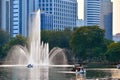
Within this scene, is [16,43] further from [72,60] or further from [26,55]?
[26,55]

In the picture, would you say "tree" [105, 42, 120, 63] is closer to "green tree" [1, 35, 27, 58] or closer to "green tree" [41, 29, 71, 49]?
"green tree" [41, 29, 71, 49]

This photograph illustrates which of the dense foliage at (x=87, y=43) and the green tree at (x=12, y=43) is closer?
the dense foliage at (x=87, y=43)

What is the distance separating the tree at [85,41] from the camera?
147m

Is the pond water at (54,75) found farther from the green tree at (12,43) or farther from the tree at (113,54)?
the green tree at (12,43)

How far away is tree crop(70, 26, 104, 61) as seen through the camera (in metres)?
147

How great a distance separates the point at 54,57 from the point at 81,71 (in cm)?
7306

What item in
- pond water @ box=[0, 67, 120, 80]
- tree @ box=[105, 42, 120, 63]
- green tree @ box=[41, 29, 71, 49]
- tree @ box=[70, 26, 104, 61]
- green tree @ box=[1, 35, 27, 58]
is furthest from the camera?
green tree @ box=[41, 29, 71, 49]

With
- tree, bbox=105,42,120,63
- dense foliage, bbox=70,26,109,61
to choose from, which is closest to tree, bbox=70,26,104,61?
dense foliage, bbox=70,26,109,61

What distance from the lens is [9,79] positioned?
6006 cm

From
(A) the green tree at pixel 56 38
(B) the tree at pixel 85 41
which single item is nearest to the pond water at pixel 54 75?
(B) the tree at pixel 85 41

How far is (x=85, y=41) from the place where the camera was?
484ft

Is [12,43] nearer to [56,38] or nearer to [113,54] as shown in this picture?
[56,38]

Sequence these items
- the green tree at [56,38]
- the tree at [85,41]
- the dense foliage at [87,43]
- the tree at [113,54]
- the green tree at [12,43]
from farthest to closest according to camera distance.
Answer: the green tree at [56,38] → the green tree at [12,43] → the tree at [85,41] → the dense foliage at [87,43] → the tree at [113,54]

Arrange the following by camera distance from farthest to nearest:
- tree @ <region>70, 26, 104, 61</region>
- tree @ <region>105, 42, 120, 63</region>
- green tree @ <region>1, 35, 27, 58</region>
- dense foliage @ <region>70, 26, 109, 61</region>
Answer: green tree @ <region>1, 35, 27, 58</region> → tree @ <region>70, 26, 104, 61</region> → dense foliage @ <region>70, 26, 109, 61</region> → tree @ <region>105, 42, 120, 63</region>
